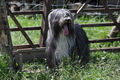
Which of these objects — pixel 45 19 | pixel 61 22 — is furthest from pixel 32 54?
pixel 61 22

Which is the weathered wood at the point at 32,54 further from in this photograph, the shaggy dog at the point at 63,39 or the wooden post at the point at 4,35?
the wooden post at the point at 4,35

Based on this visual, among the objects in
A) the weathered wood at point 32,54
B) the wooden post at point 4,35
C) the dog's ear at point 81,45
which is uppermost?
the wooden post at point 4,35

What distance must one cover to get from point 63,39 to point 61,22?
0.41 meters

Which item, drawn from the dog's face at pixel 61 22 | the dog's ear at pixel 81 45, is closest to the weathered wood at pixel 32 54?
the dog's ear at pixel 81 45

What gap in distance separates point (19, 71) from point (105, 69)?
1473 millimetres

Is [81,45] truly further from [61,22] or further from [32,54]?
[32,54]

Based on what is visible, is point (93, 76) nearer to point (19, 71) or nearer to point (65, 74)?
point (65, 74)

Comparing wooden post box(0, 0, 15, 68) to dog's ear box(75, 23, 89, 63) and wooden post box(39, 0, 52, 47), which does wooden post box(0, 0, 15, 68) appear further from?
wooden post box(39, 0, 52, 47)

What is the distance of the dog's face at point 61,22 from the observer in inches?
169

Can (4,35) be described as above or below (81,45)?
above

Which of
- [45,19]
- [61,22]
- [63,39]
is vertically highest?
[61,22]

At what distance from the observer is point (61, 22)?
14.1 ft

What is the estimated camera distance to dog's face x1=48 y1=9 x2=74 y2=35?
4.29m

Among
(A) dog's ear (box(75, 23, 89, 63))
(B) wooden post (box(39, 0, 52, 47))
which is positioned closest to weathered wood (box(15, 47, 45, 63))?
(B) wooden post (box(39, 0, 52, 47))
